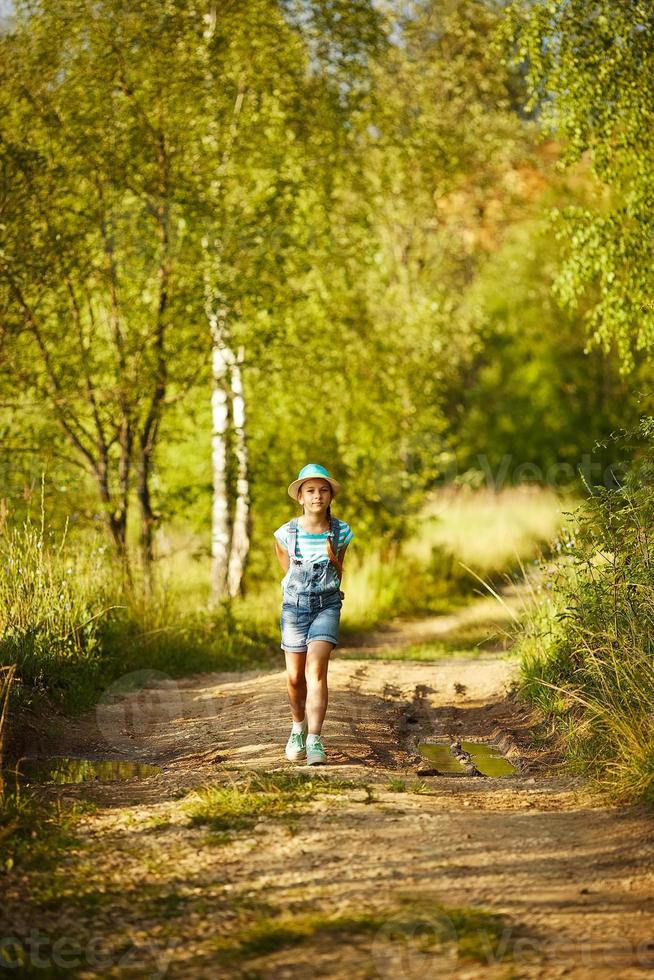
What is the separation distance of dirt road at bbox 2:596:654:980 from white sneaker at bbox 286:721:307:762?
10 centimetres

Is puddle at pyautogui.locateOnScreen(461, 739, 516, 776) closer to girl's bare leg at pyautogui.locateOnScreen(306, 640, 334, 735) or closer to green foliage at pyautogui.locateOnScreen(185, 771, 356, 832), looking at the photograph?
girl's bare leg at pyautogui.locateOnScreen(306, 640, 334, 735)

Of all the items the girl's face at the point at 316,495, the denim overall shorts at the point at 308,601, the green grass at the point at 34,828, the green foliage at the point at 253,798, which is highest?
the girl's face at the point at 316,495

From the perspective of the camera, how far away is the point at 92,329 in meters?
12.9

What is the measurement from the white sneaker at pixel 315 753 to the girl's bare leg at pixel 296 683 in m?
0.25

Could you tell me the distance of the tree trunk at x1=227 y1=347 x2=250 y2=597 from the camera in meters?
14.4

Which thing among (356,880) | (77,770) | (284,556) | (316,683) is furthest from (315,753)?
(356,880)

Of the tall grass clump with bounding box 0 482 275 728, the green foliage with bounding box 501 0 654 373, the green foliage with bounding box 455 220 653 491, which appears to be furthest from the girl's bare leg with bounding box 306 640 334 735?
the green foliage with bounding box 455 220 653 491

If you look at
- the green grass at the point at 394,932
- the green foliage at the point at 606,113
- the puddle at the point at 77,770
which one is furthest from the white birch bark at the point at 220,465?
the green grass at the point at 394,932

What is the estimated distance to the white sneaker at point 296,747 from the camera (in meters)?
6.37

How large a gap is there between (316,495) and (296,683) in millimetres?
1096

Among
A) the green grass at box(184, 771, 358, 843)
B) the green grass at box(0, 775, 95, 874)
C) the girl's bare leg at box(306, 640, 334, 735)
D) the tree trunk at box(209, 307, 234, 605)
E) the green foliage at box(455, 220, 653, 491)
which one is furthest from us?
the green foliage at box(455, 220, 653, 491)

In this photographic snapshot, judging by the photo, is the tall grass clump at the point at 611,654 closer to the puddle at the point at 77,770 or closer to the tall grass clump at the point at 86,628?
A: the puddle at the point at 77,770

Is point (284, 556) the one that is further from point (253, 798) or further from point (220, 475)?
point (220, 475)

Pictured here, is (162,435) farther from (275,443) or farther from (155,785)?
(155,785)
